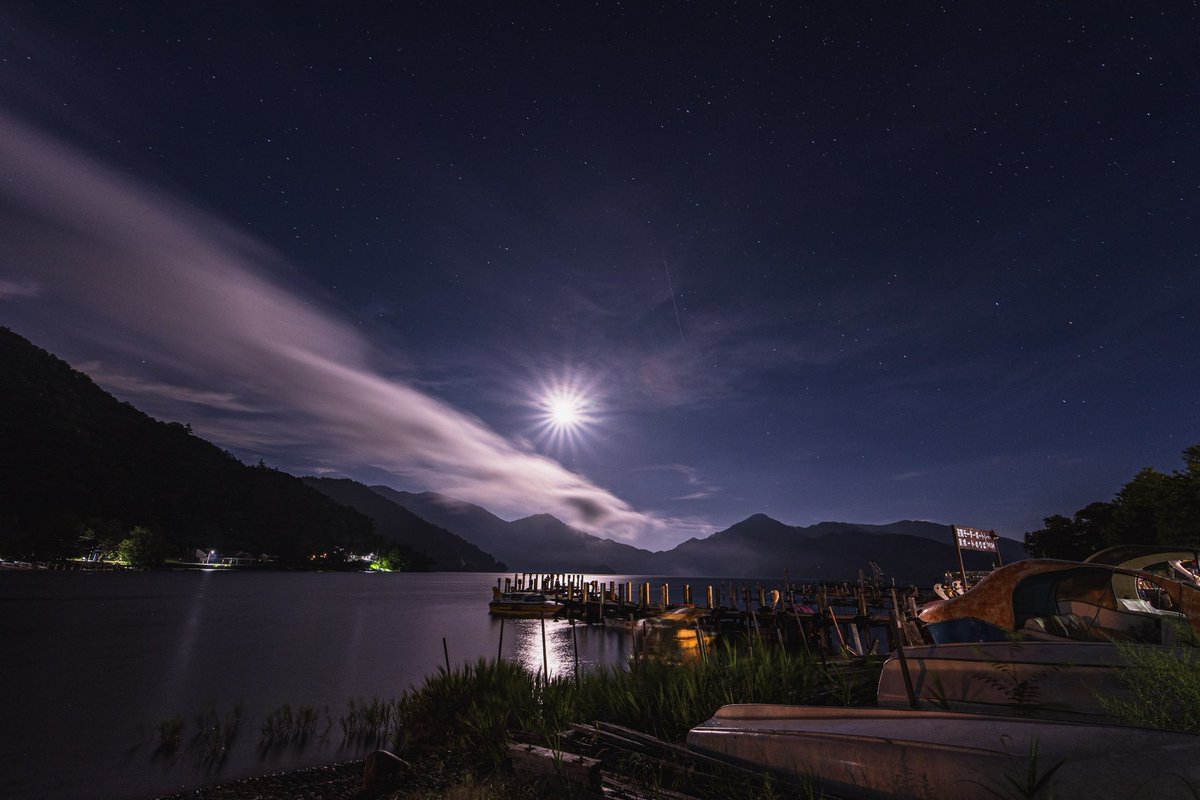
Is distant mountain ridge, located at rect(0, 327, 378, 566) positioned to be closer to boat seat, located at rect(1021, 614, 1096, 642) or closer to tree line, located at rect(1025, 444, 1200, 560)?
boat seat, located at rect(1021, 614, 1096, 642)

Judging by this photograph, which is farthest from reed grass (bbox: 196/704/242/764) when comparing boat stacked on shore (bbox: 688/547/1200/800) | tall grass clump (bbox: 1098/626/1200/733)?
tall grass clump (bbox: 1098/626/1200/733)

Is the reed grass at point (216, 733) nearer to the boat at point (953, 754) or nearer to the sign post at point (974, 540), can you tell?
the boat at point (953, 754)

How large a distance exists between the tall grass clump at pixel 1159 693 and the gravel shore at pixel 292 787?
40.2 feet

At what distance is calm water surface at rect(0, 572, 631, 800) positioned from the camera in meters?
14.4

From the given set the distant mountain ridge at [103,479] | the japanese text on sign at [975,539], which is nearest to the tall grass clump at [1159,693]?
the japanese text on sign at [975,539]

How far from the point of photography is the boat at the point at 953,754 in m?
4.17

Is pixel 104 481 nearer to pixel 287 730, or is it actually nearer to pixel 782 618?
pixel 287 730

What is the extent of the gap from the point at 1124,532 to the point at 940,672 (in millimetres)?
56275

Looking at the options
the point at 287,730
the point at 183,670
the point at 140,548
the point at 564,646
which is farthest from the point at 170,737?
the point at 140,548

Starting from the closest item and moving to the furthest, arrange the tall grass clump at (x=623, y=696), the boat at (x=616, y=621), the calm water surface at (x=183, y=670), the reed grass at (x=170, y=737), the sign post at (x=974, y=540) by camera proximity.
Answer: the tall grass clump at (x=623, y=696) < the calm water surface at (x=183, y=670) < the reed grass at (x=170, y=737) < the sign post at (x=974, y=540) < the boat at (x=616, y=621)

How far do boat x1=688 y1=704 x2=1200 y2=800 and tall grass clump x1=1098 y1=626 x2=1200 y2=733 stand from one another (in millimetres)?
1577

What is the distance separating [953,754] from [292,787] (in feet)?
43.4

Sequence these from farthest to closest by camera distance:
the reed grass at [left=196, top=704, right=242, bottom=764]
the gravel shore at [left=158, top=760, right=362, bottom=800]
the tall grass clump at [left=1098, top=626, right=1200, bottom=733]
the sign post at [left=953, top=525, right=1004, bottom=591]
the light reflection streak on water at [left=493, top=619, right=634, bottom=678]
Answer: the light reflection streak on water at [left=493, top=619, right=634, bottom=678]
the sign post at [left=953, top=525, right=1004, bottom=591]
the reed grass at [left=196, top=704, right=242, bottom=764]
the gravel shore at [left=158, top=760, right=362, bottom=800]
the tall grass clump at [left=1098, top=626, right=1200, bottom=733]

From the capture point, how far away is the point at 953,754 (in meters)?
4.97
